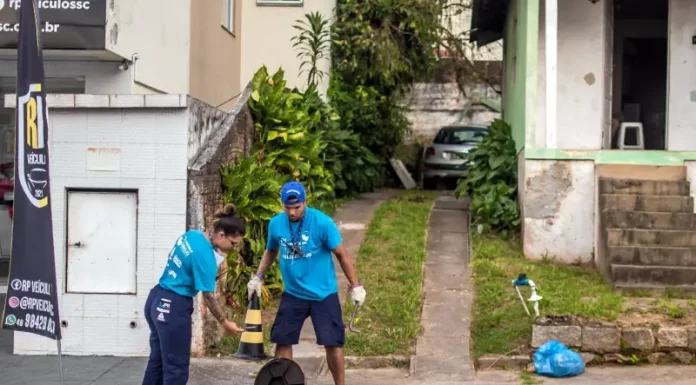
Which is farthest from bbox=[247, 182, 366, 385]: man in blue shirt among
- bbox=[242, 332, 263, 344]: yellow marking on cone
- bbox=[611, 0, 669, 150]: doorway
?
bbox=[611, 0, 669, 150]: doorway

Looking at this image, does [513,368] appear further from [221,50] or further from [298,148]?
[221,50]

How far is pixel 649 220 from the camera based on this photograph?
37.3ft

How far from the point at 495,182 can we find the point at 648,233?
3.05m

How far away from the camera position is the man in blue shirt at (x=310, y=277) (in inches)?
294

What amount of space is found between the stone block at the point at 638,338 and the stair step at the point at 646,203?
117 inches

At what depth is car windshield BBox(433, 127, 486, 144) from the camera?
1989 cm

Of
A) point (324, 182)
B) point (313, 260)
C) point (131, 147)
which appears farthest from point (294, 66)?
point (313, 260)

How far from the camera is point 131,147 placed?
29.3 ft

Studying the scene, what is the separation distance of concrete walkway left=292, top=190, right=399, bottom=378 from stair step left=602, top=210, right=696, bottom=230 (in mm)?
3064

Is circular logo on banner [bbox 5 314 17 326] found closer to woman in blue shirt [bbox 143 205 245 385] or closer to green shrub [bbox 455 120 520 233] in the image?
woman in blue shirt [bbox 143 205 245 385]

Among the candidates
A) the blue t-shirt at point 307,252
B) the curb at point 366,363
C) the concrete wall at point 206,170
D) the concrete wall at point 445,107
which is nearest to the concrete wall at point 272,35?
the concrete wall at point 445,107

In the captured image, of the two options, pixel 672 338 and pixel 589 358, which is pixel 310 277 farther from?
pixel 672 338

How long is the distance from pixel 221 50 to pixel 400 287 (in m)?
6.87

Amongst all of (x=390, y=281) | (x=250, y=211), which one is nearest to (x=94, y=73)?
(x=250, y=211)
